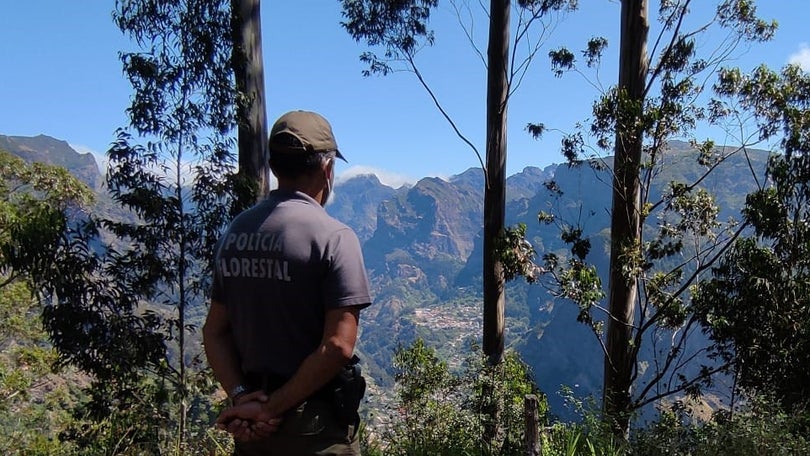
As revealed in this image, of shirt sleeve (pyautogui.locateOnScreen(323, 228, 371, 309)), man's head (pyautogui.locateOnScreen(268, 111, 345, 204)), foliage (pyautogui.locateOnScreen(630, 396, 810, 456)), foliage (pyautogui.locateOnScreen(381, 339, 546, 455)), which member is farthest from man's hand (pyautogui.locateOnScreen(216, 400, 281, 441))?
foliage (pyautogui.locateOnScreen(630, 396, 810, 456))

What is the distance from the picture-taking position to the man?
4.61 feet

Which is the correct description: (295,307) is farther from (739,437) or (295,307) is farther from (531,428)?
(739,437)

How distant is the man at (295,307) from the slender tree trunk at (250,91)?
11.6ft

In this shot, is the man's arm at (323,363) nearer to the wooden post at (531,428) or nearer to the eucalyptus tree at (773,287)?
the wooden post at (531,428)

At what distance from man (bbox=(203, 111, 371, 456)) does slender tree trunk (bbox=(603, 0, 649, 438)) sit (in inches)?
184

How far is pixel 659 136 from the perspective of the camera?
18.0 feet

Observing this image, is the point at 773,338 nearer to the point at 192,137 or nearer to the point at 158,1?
the point at 192,137

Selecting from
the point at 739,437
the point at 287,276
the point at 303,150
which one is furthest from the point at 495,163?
the point at 287,276

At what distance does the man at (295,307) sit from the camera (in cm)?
140

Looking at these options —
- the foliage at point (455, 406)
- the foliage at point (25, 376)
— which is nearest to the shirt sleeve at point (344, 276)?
the foliage at point (455, 406)

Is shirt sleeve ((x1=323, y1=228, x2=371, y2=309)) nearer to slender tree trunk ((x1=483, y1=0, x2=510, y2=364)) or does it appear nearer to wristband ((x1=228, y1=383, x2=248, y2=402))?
wristband ((x1=228, y1=383, x2=248, y2=402))

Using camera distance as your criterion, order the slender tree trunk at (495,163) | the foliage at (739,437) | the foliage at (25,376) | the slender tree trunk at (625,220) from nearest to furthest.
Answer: the foliage at (739,437) < the slender tree trunk at (625,220) < the slender tree trunk at (495,163) < the foliage at (25,376)

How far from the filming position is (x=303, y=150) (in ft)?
4.84

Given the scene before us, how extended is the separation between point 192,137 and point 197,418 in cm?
Result: 267
